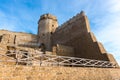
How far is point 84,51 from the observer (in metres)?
16.7

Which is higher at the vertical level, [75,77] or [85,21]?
[85,21]

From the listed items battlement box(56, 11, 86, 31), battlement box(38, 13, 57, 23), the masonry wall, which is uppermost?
battlement box(38, 13, 57, 23)

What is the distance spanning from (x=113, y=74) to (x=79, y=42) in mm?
7131

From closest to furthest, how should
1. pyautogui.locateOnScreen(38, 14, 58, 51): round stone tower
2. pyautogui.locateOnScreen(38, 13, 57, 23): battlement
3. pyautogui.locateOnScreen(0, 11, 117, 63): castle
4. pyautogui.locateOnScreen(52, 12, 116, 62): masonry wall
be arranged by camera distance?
pyautogui.locateOnScreen(52, 12, 116, 62): masonry wall → pyautogui.locateOnScreen(0, 11, 117, 63): castle → pyautogui.locateOnScreen(38, 14, 58, 51): round stone tower → pyautogui.locateOnScreen(38, 13, 57, 23): battlement

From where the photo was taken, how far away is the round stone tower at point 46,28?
2423 centimetres

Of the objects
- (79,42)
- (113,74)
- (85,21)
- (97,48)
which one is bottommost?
(113,74)

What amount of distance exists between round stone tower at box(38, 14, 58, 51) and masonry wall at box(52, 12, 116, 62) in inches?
66.4

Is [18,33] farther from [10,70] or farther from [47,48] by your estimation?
[10,70]

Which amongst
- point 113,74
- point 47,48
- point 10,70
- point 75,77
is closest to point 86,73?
point 75,77

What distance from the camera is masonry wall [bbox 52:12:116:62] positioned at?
48.7 ft

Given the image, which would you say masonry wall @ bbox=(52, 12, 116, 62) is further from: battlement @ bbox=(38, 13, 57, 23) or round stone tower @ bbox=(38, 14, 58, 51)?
Result: battlement @ bbox=(38, 13, 57, 23)

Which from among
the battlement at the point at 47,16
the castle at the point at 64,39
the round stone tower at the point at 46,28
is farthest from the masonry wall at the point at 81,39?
the battlement at the point at 47,16

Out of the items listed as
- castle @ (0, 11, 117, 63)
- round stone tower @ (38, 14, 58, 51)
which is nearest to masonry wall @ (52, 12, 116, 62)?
castle @ (0, 11, 117, 63)

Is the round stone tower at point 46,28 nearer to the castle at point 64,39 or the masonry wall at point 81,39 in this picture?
the castle at point 64,39
